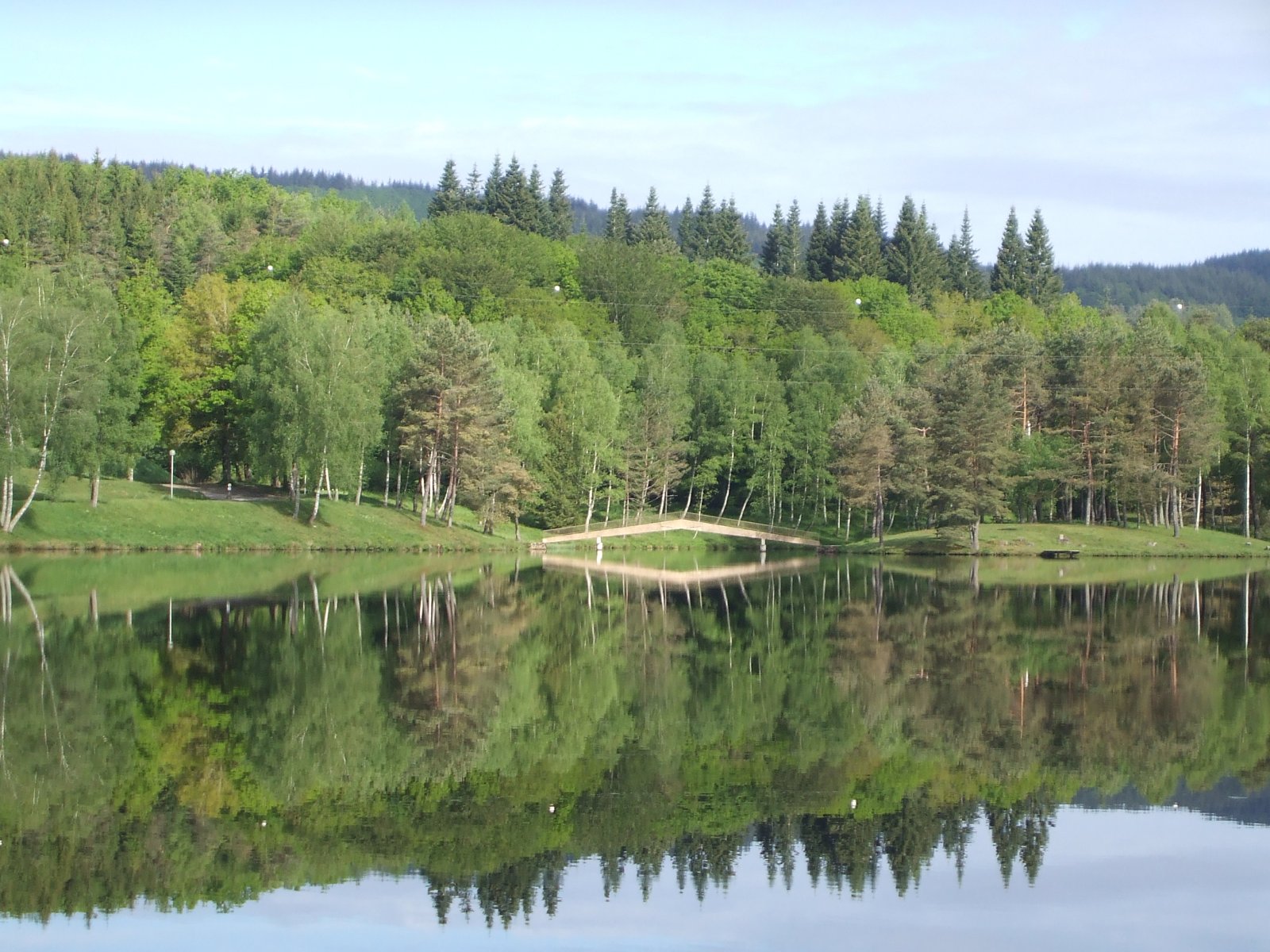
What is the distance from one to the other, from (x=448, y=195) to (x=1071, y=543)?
93.4 meters

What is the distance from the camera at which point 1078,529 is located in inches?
3376

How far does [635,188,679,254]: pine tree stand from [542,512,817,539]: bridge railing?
232 feet

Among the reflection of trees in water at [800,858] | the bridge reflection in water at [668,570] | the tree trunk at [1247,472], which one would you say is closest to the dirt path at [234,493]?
the bridge reflection in water at [668,570]

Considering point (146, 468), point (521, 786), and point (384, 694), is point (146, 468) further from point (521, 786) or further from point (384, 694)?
point (521, 786)

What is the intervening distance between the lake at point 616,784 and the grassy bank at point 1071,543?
44355 mm

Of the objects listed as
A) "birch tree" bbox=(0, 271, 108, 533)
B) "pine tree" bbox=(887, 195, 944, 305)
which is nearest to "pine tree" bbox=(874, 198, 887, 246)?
"pine tree" bbox=(887, 195, 944, 305)

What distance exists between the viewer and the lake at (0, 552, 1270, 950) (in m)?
14.9

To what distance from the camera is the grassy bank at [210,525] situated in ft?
203

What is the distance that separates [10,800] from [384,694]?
29.1 ft

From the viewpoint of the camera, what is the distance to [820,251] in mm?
154500

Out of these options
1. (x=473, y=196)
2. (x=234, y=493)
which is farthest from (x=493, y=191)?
(x=234, y=493)

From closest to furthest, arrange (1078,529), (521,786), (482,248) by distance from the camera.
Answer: (521,786) → (1078,529) → (482,248)

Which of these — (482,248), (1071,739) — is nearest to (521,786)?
(1071,739)

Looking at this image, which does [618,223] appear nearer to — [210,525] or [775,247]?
[775,247]
